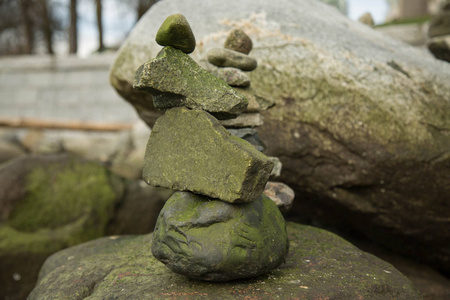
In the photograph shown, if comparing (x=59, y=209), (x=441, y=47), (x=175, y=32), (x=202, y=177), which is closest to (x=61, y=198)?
(x=59, y=209)

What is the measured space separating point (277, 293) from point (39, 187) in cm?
348

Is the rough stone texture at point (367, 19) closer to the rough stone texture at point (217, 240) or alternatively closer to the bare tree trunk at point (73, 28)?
the rough stone texture at point (217, 240)

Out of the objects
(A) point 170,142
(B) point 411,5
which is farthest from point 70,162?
(B) point 411,5

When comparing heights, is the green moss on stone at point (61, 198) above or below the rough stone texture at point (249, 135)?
below

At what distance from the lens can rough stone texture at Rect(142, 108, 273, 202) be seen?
2494mm

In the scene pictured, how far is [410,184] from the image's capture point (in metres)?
4.00

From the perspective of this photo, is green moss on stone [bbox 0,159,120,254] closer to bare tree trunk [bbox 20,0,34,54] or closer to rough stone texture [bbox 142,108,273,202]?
rough stone texture [bbox 142,108,273,202]

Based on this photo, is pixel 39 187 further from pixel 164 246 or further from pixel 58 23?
pixel 58 23

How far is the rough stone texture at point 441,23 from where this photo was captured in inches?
228

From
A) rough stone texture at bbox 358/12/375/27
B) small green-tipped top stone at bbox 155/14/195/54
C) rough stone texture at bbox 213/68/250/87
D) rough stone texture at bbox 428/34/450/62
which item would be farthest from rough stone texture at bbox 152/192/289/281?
rough stone texture at bbox 358/12/375/27

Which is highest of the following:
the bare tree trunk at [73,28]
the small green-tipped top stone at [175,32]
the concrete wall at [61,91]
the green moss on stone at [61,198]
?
the small green-tipped top stone at [175,32]

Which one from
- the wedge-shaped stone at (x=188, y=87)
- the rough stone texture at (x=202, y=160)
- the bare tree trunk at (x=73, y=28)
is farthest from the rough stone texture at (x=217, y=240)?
the bare tree trunk at (x=73, y=28)

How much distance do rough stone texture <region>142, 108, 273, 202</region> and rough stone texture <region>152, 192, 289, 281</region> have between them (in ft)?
0.37

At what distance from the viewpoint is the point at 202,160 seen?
2637 millimetres
